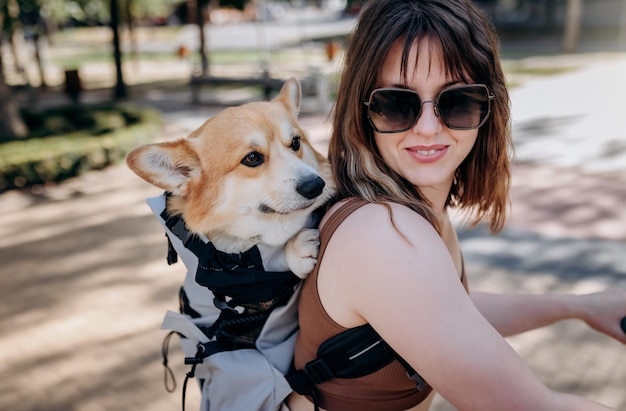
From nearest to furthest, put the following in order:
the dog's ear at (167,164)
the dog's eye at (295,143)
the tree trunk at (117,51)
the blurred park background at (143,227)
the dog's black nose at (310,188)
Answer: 1. the dog's ear at (167,164)
2. the dog's black nose at (310,188)
3. the dog's eye at (295,143)
4. the blurred park background at (143,227)
5. the tree trunk at (117,51)

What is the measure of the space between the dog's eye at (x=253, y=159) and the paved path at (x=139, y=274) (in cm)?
206

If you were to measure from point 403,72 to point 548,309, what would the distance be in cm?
109

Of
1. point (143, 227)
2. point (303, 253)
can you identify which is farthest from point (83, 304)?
point (303, 253)

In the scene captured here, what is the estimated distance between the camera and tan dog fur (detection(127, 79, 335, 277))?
1.96 metres

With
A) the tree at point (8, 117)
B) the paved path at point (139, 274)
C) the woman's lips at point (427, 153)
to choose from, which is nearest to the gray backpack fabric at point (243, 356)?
the woman's lips at point (427, 153)

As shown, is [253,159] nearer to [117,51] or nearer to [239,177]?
[239,177]

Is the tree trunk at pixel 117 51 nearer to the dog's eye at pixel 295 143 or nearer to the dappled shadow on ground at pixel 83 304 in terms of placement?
the dappled shadow on ground at pixel 83 304

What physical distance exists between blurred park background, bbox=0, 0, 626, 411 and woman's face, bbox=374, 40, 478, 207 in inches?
21.8

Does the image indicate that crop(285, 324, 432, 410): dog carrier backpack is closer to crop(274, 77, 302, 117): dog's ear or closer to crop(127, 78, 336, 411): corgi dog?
crop(127, 78, 336, 411): corgi dog

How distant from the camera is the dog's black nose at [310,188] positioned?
2.03 meters

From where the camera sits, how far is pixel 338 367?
1.54 m

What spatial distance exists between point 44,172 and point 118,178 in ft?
3.59

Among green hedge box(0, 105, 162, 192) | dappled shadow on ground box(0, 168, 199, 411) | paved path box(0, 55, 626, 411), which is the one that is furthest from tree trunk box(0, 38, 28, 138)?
dappled shadow on ground box(0, 168, 199, 411)

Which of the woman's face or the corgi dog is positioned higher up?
the woman's face
